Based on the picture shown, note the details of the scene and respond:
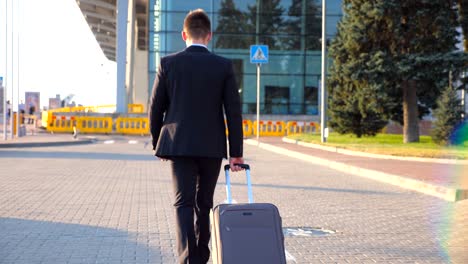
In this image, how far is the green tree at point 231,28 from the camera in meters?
51.3

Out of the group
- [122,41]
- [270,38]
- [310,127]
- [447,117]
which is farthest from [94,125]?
[447,117]

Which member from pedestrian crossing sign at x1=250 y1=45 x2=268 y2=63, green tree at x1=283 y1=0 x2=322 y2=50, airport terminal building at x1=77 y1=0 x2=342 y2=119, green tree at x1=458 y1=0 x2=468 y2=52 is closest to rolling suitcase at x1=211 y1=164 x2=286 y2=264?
green tree at x1=458 y1=0 x2=468 y2=52

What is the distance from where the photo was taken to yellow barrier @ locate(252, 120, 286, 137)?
47656 mm

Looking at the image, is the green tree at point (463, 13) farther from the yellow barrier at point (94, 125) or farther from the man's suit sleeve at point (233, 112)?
the yellow barrier at point (94, 125)

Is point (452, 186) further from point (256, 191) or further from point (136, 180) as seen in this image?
point (136, 180)

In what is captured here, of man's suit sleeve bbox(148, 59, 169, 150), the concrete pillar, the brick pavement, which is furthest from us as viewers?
the concrete pillar

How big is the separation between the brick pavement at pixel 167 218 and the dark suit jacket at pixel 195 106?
1.86 metres

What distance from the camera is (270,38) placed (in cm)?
5175

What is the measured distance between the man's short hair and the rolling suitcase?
1.33 meters

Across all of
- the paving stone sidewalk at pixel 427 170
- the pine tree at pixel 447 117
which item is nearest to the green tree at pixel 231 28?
the pine tree at pixel 447 117

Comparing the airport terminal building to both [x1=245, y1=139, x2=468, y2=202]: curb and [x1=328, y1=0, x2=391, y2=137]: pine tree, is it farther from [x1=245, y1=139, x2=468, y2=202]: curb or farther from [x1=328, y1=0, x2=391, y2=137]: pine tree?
[x1=245, y1=139, x2=468, y2=202]: curb

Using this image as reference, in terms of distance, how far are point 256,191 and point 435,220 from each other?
13.8 ft

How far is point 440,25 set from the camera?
1085 inches

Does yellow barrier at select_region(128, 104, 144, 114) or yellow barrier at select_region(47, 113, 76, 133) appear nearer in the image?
yellow barrier at select_region(47, 113, 76, 133)
